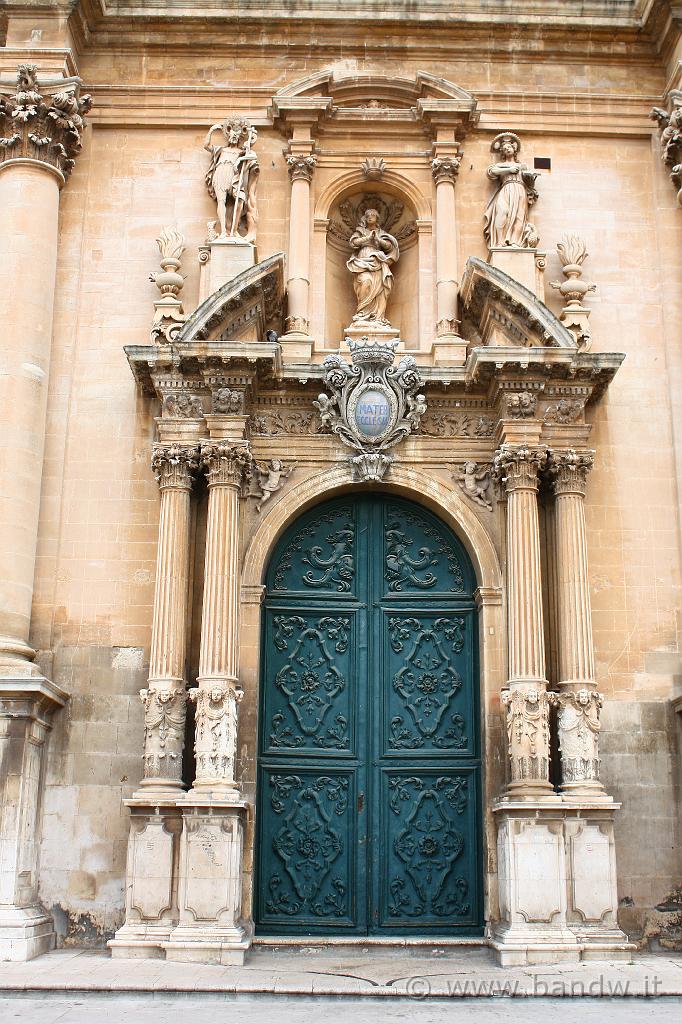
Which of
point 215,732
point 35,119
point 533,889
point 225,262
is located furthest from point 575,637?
point 35,119

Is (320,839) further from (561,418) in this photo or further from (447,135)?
(447,135)

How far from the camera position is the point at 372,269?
46.8 feet

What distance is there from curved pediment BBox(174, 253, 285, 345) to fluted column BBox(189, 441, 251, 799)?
1.18m

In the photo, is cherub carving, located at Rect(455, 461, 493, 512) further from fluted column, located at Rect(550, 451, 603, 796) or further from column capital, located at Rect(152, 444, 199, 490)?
column capital, located at Rect(152, 444, 199, 490)

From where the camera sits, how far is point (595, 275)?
14.2 meters

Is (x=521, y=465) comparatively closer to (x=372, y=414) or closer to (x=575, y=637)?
(x=372, y=414)

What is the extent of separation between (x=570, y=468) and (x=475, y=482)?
1.04 meters

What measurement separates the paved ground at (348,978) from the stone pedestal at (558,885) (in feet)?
0.73

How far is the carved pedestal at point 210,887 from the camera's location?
1118cm

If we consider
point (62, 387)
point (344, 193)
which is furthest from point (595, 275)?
point (62, 387)

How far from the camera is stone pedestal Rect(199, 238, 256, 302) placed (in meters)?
13.5

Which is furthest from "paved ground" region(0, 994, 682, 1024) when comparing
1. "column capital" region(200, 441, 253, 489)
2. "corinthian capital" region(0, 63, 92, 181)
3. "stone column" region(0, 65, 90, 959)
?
"corinthian capital" region(0, 63, 92, 181)

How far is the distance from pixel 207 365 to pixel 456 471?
2.92 metres

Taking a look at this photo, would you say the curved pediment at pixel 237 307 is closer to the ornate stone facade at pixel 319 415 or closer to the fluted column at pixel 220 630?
the ornate stone facade at pixel 319 415
